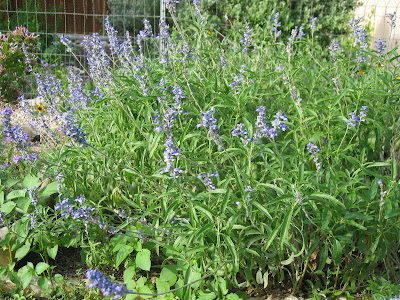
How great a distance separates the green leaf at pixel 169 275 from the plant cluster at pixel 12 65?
4830mm

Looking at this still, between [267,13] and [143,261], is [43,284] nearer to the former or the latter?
[143,261]

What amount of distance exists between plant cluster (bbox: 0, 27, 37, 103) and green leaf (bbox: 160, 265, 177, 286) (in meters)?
4.83

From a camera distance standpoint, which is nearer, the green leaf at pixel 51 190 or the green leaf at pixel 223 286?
the green leaf at pixel 223 286

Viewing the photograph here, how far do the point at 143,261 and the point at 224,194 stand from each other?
25.0 inches

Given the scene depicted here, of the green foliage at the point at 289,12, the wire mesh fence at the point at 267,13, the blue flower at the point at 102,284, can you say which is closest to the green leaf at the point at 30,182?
the blue flower at the point at 102,284

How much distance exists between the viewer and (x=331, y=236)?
8.67ft

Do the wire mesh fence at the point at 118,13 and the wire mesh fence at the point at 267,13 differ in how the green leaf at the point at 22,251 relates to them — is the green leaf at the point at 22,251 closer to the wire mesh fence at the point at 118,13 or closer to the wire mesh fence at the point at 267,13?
the wire mesh fence at the point at 118,13

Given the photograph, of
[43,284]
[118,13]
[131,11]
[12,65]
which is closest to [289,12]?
[131,11]

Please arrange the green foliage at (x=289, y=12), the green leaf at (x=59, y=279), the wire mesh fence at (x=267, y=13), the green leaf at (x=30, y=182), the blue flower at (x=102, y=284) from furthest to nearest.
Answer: the green foliage at (x=289, y=12) → the wire mesh fence at (x=267, y=13) → the green leaf at (x=30, y=182) → the green leaf at (x=59, y=279) → the blue flower at (x=102, y=284)

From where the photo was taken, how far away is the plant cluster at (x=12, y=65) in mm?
6746

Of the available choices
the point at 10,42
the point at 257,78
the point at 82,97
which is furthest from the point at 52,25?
the point at 257,78

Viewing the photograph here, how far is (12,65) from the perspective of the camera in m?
6.82

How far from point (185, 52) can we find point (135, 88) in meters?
0.47

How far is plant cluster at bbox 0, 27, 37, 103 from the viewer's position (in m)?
6.75
